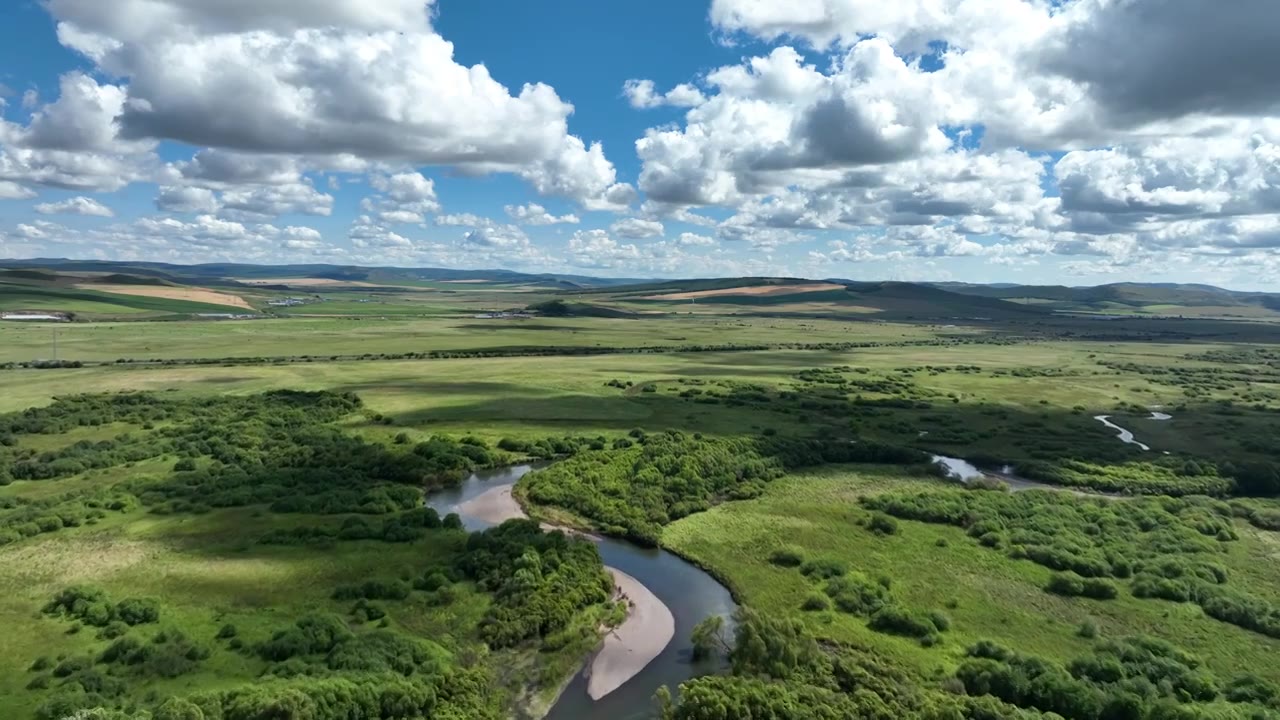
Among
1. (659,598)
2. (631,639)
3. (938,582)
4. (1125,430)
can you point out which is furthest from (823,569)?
(1125,430)

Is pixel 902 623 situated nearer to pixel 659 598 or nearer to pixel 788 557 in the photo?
pixel 788 557

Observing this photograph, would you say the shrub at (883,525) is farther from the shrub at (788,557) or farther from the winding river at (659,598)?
the winding river at (659,598)

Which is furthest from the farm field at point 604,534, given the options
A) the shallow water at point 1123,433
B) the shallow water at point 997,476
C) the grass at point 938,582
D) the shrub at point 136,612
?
the shallow water at point 1123,433

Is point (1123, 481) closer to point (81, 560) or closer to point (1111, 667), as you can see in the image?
point (1111, 667)

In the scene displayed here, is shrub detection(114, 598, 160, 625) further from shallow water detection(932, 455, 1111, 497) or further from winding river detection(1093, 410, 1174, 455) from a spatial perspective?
winding river detection(1093, 410, 1174, 455)

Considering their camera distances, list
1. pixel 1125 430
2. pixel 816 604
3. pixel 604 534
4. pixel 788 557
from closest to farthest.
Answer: pixel 816 604 → pixel 788 557 → pixel 604 534 → pixel 1125 430

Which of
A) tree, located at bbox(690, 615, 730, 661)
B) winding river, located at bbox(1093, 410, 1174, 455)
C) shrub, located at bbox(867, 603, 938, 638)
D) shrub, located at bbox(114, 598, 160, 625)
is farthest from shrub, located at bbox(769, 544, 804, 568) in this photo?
winding river, located at bbox(1093, 410, 1174, 455)
